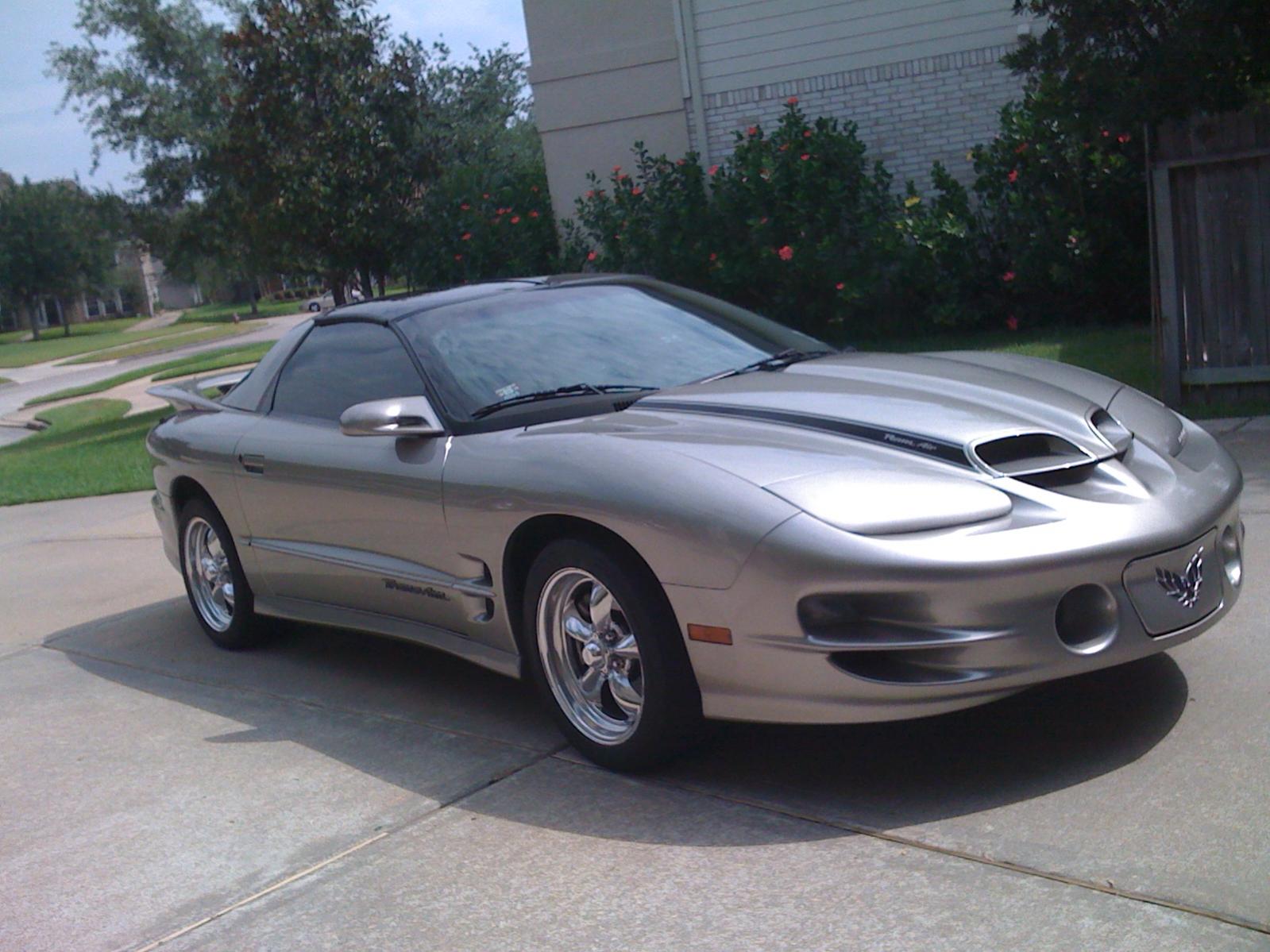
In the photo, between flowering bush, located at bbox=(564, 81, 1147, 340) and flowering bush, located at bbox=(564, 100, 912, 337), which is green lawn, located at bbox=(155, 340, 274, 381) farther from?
flowering bush, located at bbox=(564, 81, 1147, 340)

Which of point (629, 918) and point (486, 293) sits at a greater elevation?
point (486, 293)

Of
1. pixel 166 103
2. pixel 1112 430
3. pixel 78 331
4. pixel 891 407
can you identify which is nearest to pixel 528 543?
pixel 891 407

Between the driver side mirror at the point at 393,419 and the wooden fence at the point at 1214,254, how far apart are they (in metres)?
5.68

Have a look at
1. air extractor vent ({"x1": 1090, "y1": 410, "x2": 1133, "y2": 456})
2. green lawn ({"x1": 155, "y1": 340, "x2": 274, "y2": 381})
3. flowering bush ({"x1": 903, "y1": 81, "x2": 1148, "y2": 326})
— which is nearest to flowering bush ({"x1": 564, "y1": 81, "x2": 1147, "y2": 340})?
flowering bush ({"x1": 903, "y1": 81, "x2": 1148, "y2": 326})

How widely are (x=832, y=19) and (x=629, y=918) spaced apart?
13.2 m

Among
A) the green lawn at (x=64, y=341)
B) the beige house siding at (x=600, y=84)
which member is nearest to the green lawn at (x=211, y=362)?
the beige house siding at (x=600, y=84)

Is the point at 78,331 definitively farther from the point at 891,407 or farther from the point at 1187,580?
the point at 1187,580

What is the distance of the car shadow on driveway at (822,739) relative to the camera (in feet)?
12.3

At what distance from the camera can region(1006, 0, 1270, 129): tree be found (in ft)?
26.9

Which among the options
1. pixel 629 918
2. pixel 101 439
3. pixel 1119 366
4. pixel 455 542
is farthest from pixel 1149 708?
pixel 101 439

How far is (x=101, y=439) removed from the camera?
18469 millimetres

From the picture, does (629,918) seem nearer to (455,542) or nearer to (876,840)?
(876,840)

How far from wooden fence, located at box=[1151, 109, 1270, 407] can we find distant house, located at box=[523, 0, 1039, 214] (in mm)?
5749

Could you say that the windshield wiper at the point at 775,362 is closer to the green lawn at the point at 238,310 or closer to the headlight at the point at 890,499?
the headlight at the point at 890,499
